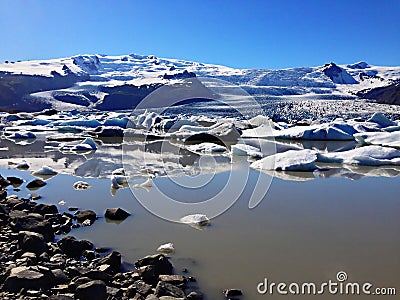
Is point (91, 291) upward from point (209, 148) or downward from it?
downward

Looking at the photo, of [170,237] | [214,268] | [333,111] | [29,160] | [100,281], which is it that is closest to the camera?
[100,281]

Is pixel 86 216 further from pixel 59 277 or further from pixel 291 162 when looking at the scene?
pixel 291 162

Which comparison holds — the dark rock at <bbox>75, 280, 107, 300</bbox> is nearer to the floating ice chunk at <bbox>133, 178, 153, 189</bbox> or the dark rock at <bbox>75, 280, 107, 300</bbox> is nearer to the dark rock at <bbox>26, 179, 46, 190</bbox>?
the floating ice chunk at <bbox>133, 178, 153, 189</bbox>

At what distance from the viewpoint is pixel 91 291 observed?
6.83 feet

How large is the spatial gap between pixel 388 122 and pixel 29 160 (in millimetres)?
12662

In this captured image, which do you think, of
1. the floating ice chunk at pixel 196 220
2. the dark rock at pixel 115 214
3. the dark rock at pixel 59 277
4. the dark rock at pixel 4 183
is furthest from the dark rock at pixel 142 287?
the dark rock at pixel 4 183

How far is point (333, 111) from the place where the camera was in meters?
25.0

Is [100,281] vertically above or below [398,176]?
below

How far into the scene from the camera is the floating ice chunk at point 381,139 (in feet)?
34.0

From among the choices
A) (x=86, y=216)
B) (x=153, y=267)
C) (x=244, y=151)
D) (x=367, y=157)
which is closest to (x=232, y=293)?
(x=153, y=267)

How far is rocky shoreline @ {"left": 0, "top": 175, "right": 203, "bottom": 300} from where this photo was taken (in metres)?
2.16

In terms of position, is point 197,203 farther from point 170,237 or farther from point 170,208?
point 170,237

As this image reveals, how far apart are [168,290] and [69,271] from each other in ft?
2.29

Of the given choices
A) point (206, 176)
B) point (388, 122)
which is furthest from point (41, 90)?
point (206, 176)
